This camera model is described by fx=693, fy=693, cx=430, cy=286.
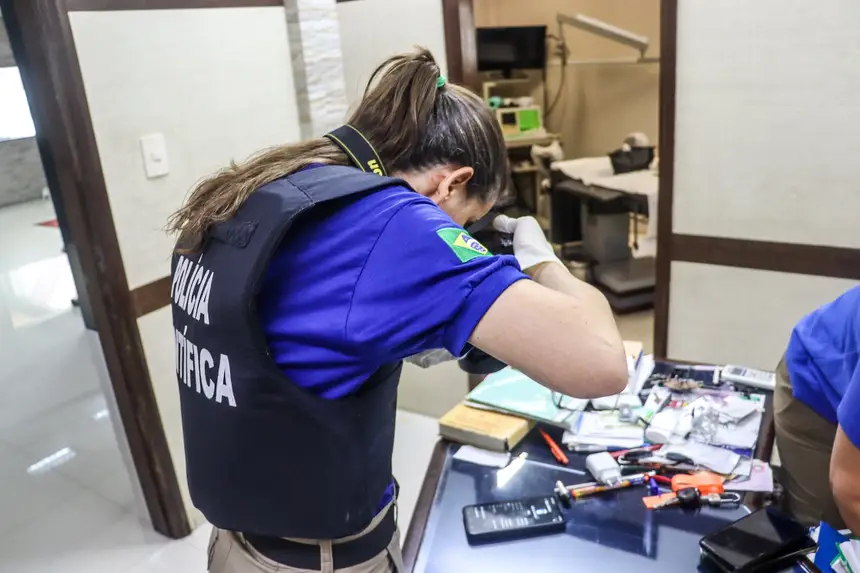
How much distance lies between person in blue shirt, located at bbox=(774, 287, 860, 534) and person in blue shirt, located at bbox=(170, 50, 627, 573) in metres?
0.61

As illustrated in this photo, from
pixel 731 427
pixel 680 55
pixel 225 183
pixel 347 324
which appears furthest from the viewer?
pixel 680 55

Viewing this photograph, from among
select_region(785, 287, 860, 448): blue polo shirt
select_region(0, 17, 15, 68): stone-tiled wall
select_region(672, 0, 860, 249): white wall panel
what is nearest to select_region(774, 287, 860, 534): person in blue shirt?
select_region(785, 287, 860, 448): blue polo shirt

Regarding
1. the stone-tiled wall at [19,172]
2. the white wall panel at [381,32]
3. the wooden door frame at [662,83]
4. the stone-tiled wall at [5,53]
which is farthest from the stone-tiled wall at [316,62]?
the stone-tiled wall at [19,172]

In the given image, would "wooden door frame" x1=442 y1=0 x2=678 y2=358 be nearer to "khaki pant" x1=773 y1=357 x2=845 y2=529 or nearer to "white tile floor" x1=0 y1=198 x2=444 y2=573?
"khaki pant" x1=773 y1=357 x2=845 y2=529

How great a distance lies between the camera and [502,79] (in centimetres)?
491

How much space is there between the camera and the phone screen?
0.94m

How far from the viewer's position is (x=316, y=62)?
244 centimetres

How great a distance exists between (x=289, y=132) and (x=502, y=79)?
2.80 meters

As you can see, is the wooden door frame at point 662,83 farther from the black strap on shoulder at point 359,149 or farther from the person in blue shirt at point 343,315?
the black strap on shoulder at point 359,149

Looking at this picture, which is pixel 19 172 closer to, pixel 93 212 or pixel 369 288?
pixel 93 212

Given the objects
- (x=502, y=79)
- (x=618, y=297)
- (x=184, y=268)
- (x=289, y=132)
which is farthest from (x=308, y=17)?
(x=502, y=79)

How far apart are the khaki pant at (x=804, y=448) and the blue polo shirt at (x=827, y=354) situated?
0.03 m

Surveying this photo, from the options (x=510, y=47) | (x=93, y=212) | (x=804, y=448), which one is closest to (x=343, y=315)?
(x=804, y=448)

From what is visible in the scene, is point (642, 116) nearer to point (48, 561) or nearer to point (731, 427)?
point (731, 427)
